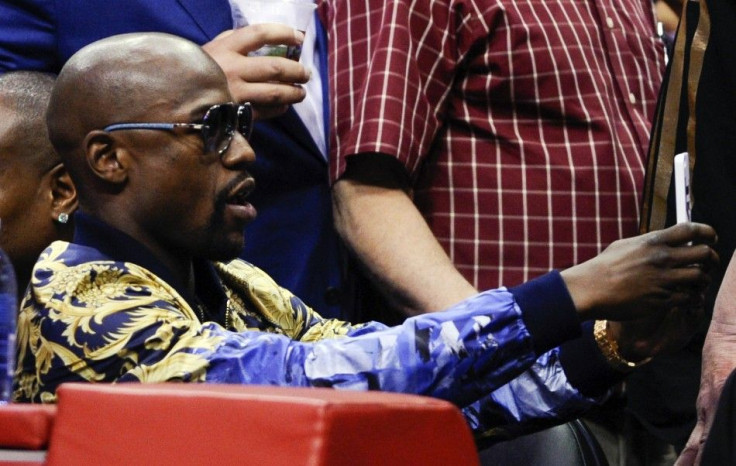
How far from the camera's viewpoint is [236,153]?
200cm

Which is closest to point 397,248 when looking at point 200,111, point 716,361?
point 200,111

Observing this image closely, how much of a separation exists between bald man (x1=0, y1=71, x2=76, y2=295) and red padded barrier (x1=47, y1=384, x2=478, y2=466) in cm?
130

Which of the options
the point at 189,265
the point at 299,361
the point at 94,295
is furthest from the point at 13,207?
the point at 299,361

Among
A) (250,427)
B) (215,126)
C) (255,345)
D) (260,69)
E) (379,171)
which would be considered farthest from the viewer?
(379,171)

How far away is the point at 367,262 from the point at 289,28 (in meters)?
0.48

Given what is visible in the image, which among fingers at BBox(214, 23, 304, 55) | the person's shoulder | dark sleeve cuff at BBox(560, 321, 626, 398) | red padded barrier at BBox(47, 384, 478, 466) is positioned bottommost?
dark sleeve cuff at BBox(560, 321, 626, 398)

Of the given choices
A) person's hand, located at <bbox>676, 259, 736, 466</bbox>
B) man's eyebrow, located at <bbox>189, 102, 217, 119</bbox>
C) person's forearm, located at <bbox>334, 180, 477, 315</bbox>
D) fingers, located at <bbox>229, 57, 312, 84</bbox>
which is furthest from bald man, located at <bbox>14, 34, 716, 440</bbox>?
fingers, located at <bbox>229, 57, 312, 84</bbox>

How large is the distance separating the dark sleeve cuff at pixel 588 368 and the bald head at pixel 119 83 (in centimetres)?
70

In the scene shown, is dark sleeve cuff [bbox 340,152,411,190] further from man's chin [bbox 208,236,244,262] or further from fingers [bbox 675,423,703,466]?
fingers [bbox 675,423,703,466]

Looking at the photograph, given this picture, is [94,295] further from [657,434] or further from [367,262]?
[657,434]

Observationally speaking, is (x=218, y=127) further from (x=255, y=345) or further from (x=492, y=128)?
(x=492, y=128)

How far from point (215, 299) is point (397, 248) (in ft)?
1.58

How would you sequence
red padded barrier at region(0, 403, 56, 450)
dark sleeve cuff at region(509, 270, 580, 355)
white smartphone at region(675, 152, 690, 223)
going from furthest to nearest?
white smartphone at region(675, 152, 690, 223)
dark sleeve cuff at region(509, 270, 580, 355)
red padded barrier at region(0, 403, 56, 450)

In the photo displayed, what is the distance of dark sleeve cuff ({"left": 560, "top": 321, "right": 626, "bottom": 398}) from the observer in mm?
1959
